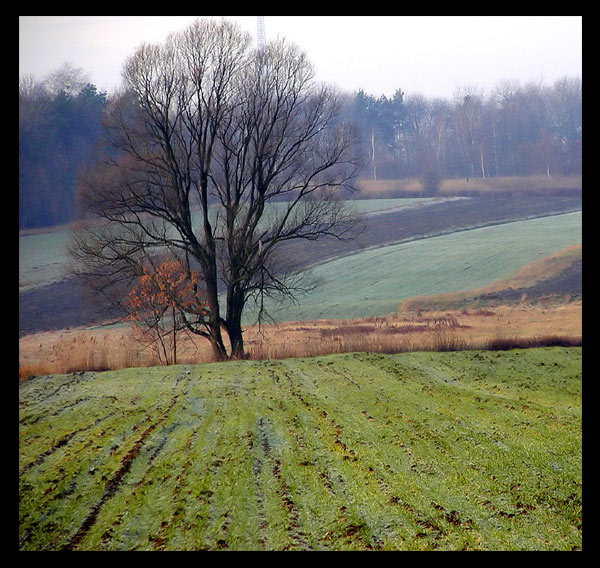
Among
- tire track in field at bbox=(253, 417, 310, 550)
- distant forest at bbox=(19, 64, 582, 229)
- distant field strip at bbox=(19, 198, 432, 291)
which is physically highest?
distant forest at bbox=(19, 64, 582, 229)

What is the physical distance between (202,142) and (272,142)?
4.27 ft

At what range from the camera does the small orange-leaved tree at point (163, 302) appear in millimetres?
12023

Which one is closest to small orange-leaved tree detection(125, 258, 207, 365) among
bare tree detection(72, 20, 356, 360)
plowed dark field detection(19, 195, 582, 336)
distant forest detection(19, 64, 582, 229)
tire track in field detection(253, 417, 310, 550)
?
bare tree detection(72, 20, 356, 360)

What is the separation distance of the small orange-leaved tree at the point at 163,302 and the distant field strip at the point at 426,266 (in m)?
4.30

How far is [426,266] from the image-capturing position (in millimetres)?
20953

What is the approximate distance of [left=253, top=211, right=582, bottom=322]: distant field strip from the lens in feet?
57.7

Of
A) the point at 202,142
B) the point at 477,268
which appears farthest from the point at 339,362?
the point at 477,268

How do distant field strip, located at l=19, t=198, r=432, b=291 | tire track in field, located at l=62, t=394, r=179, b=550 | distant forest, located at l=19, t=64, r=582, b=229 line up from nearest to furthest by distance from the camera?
tire track in field, located at l=62, t=394, r=179, b=550 → distant forest, located at l=19, t=64, r=582, b=229 → distant field strip, located at l=19, t=198, r=432, b=291

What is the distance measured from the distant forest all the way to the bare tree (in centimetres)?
300

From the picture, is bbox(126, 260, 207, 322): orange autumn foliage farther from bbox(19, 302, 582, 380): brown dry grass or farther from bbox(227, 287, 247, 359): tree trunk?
bbox(19, 302, 582, 380): brown dry grass

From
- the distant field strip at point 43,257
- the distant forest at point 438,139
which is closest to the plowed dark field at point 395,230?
the distant field strip at point 43,257

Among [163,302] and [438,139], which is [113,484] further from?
[438,139]

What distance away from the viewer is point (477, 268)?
787 inches

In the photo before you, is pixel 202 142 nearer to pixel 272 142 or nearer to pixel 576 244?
pixel 272 142
